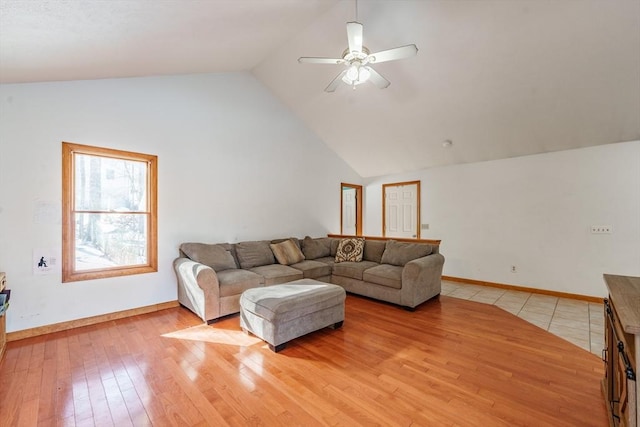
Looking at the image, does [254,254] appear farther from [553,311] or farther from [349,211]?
[553,311]

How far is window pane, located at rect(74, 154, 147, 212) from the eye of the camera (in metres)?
3.26

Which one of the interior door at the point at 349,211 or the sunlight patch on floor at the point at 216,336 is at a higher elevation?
the interior door at the point at 349,211

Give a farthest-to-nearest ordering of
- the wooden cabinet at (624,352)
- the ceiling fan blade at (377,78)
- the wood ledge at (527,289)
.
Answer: the wood ledge at (527,289) < the ceiling fan blade at (377,78) < the wooden cabinet at (624,352)

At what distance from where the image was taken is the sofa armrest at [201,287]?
3.17 m

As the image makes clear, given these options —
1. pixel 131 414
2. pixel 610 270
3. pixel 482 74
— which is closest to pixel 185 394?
pixel 131 414

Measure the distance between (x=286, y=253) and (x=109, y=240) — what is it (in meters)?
2.41

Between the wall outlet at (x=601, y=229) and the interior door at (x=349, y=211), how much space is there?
14.2 feet

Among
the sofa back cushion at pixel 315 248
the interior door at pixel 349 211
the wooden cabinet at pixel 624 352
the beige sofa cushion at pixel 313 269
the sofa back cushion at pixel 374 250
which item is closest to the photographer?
the wooden cabinet at pixel 624 352

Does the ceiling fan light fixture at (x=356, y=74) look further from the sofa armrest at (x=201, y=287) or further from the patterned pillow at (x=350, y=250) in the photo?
the patterned pillow at (x=350, y=250)

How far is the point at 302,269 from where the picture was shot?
4309 mm

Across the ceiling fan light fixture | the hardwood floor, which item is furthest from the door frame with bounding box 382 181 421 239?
the ceiling fan light fixture

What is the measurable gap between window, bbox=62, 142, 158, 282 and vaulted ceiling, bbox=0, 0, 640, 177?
93cm

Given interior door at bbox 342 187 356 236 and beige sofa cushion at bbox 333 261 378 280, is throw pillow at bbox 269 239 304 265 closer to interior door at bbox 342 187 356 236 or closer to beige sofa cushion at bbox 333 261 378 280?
beige sofa cushion at bbox 333 261 378 280

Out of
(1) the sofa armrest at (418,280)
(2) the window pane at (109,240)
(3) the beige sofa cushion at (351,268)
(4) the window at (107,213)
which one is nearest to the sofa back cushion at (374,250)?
(3) the beige sofa cushion at (351,268)
